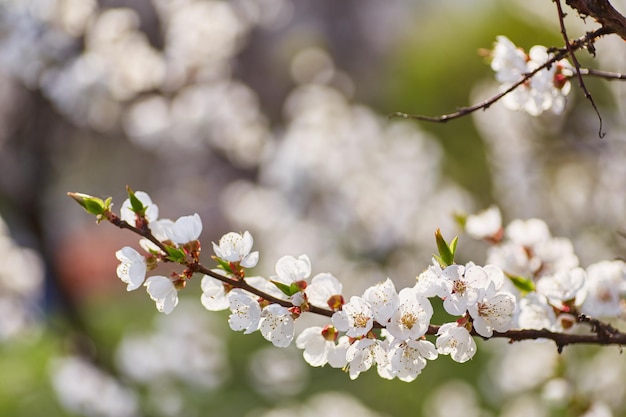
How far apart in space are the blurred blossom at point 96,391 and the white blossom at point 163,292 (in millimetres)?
2323

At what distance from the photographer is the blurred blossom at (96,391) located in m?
3.30

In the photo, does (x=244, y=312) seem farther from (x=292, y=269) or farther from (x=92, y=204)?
(x=92, y=204)

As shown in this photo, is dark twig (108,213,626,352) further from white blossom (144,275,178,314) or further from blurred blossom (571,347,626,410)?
blurred blossom (571,347,626,410)

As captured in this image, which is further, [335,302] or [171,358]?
[171,358]

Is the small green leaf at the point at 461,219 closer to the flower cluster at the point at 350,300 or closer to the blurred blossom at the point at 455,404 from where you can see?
the flower cluster at the point at 350,300

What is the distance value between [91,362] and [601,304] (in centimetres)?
266

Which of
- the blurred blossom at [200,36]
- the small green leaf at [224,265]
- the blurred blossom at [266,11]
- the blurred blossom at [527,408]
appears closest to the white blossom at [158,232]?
the small green leaf at [224,265]

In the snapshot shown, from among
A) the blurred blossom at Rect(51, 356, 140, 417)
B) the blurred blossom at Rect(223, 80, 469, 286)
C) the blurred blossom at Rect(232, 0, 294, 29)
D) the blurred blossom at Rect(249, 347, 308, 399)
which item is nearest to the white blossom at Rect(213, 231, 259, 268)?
the blurred blossom at Rect(223, 80, 469, 286)

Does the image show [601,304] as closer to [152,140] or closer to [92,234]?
[152,140]

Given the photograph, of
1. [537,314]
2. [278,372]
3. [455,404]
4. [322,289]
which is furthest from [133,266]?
[278,372]

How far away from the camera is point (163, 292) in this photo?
3.85 ft

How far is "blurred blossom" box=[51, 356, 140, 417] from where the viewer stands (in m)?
3.30

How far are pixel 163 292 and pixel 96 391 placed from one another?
2.39 m

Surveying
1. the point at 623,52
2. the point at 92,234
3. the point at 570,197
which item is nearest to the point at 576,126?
the point at 570,197
